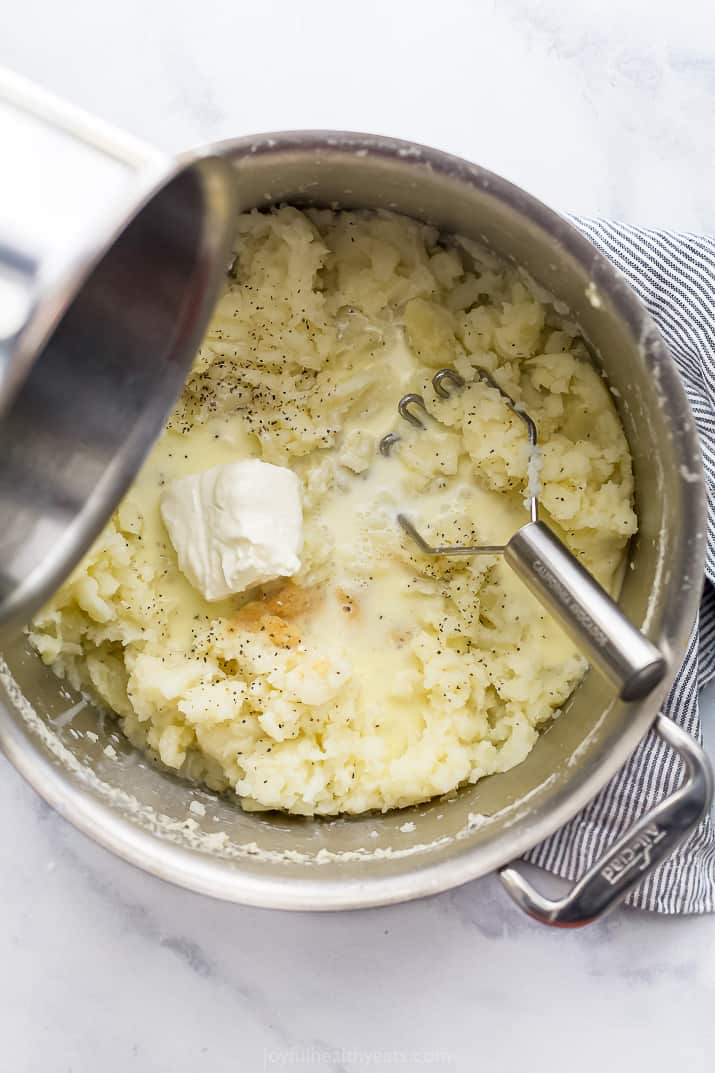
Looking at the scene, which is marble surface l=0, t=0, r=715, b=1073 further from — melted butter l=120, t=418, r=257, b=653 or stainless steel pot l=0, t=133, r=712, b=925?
melted butter l=120, t=418, r=257, b=653

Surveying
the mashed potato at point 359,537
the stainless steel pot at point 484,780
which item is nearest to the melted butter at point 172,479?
the mashed potato at point 359,537

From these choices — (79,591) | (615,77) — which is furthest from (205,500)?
(615,77)

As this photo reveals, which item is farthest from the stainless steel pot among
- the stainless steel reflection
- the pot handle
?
the stainless steel reflection

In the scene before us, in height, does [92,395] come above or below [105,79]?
below

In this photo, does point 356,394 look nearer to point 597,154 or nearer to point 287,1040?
point 597,154

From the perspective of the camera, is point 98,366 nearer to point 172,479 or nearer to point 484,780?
point 172,479

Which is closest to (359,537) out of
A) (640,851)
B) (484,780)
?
(484,780)
